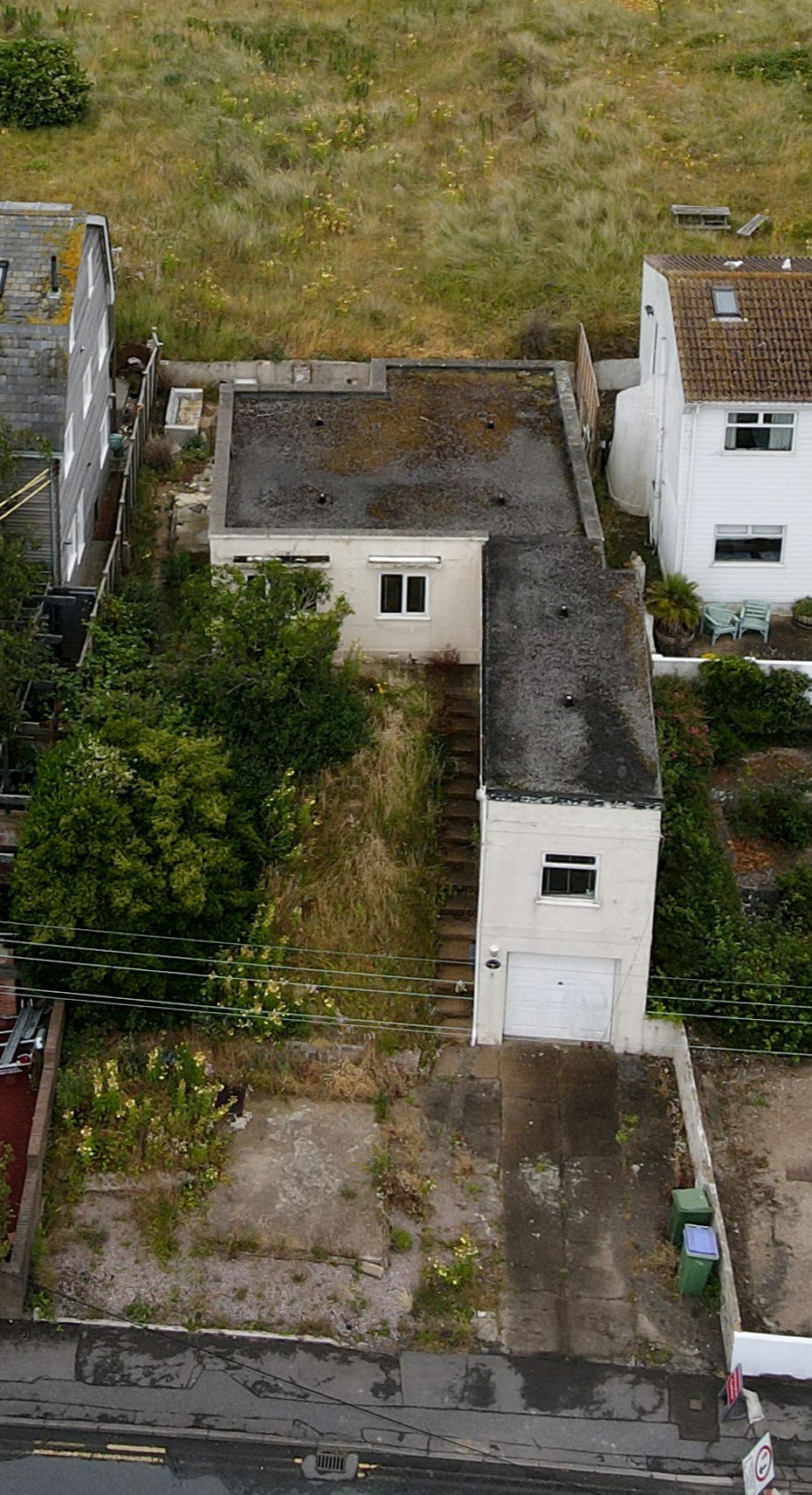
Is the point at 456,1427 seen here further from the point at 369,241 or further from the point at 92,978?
the point at 369,241

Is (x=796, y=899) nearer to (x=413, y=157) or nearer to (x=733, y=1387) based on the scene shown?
(x=733, y=1387)

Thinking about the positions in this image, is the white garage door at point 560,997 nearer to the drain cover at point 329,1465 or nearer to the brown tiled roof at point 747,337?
the drain cover at point 329,1465

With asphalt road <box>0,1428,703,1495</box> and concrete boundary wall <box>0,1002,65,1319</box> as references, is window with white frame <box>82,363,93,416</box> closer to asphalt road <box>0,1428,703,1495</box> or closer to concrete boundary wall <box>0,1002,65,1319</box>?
concrete boundary wall <box>0,1002,65,1319</box>

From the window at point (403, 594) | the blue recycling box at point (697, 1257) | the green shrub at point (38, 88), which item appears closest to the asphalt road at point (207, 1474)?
the blue recycling box at point (697, 1257)

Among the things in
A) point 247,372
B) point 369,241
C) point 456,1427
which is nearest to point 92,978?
point 456,1427

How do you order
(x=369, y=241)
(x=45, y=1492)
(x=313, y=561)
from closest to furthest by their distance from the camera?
(x=45, y=1492) < (x=313, y=561) < (x=369, y=241)
